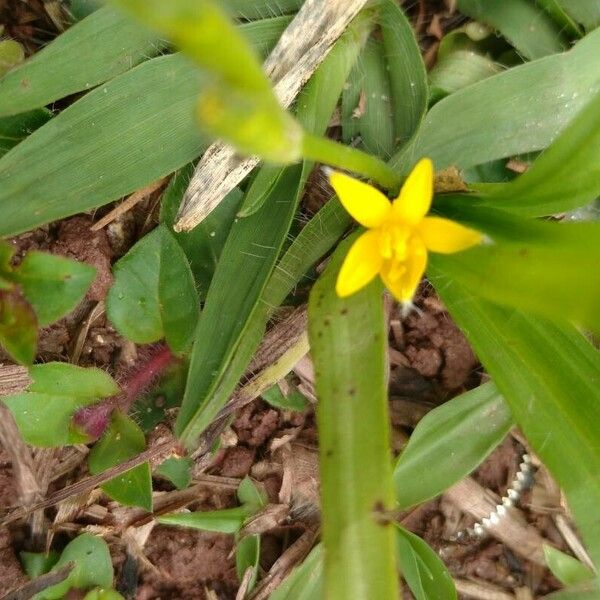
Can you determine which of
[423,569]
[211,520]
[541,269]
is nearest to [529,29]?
[541,269]

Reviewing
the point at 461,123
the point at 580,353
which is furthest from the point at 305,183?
the point at 580,353

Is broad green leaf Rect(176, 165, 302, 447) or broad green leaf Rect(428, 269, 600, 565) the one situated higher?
broad green leaf Rect(176, 165, 302, 447)

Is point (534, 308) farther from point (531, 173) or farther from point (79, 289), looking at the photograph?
point (79, 289)

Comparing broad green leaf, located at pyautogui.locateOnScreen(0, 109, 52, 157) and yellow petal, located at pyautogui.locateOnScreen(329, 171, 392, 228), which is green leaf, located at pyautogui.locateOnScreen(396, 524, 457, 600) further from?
broad green leaf, located at pyautogui.locateOnScreen(0, 109, 52, 157)

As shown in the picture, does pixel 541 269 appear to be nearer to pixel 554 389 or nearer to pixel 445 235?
pixel 445 235

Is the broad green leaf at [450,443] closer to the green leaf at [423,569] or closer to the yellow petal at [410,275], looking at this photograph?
the green leaf at [423,569]

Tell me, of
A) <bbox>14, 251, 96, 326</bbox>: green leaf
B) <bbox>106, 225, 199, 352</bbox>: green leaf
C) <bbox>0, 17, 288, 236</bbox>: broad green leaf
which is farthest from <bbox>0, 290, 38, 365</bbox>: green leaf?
<bbox>106, 225, 199, 352</bbox>: green leaf
